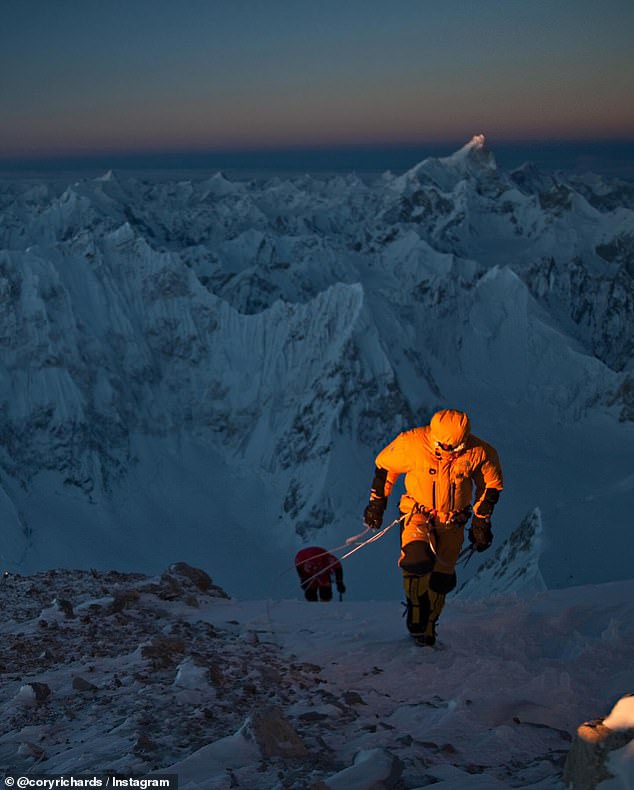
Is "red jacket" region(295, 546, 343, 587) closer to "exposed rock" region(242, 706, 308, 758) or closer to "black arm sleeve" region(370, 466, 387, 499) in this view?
"black arm sleeve" region(370, 466, 387, 499)

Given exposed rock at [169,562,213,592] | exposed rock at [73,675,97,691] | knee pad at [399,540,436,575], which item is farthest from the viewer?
exposed rock at [169,562,213,592]

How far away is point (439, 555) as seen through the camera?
775 centimetres

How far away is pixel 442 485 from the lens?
7.67 metres

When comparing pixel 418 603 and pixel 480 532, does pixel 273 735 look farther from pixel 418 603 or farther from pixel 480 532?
pixel 480 532

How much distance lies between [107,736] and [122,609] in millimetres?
4122

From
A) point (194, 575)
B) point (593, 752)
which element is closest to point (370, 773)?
point (593, 752)

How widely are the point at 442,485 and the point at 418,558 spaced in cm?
70

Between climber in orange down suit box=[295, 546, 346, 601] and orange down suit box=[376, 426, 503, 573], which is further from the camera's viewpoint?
climber in orange down suit box=[295, 546, 346, 601]

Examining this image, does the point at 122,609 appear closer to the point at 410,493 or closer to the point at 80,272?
the point at 410,493

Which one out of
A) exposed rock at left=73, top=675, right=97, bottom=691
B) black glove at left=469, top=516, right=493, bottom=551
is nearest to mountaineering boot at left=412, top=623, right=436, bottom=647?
black glove at left=469, top=516, right=493, bottom=551

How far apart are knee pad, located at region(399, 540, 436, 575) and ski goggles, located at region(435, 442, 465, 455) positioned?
0.88 metres

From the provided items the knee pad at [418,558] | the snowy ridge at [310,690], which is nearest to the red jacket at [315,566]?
the snowy ridge at [310,690]

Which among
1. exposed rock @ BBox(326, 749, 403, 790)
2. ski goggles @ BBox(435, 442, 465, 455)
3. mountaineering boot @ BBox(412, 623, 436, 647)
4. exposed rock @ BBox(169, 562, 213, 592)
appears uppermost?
ski goggles @ BBox(435, 442, 465, 455)

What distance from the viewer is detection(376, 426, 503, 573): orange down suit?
7.65 metres
